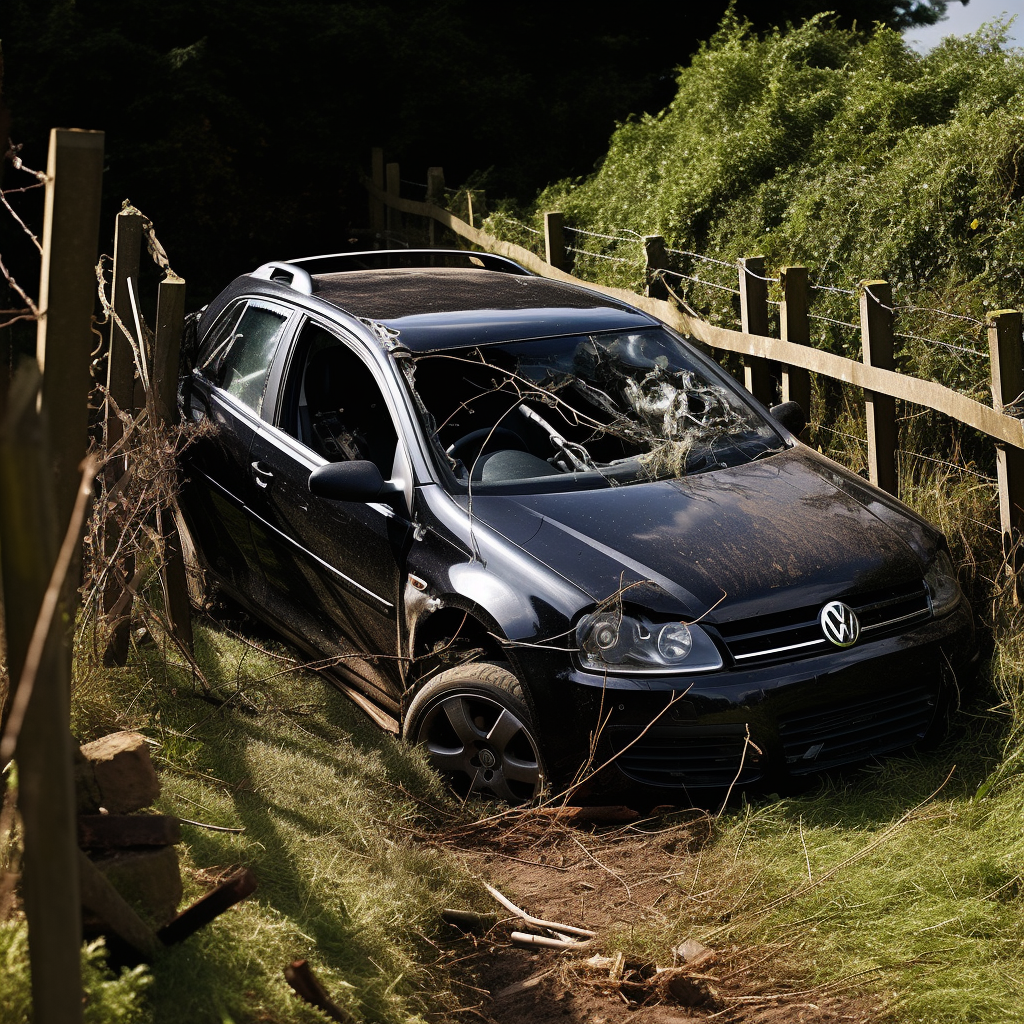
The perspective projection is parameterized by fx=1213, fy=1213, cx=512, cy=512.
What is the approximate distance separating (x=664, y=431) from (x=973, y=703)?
5.16 ft

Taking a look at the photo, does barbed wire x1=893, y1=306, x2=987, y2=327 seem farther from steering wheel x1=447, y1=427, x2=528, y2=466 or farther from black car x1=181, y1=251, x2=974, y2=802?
steering wheel x1=447, y1=427, x2=528, y2=466

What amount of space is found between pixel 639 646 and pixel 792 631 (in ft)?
1.66

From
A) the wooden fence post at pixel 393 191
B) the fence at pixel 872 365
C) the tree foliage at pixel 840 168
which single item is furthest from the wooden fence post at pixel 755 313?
the wooden fence post at pixel 393 191

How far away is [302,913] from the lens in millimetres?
3049

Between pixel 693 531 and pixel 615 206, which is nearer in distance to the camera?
pixel 693 531

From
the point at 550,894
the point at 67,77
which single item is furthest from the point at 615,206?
the point at 550,894

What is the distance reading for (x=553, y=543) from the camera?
13.6 feet

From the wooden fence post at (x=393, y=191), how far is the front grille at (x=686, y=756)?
13.0 metres

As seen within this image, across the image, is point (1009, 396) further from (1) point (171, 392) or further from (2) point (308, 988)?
(2) point (308, 988)

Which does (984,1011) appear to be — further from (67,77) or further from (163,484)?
(67,77)

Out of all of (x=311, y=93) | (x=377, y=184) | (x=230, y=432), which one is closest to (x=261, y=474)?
(x=230, y=432)

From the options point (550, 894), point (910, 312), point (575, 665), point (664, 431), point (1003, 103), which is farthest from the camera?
point (1003, 103)

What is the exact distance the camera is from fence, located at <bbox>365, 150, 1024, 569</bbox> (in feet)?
16.7

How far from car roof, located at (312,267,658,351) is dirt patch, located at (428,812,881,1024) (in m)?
2.06
